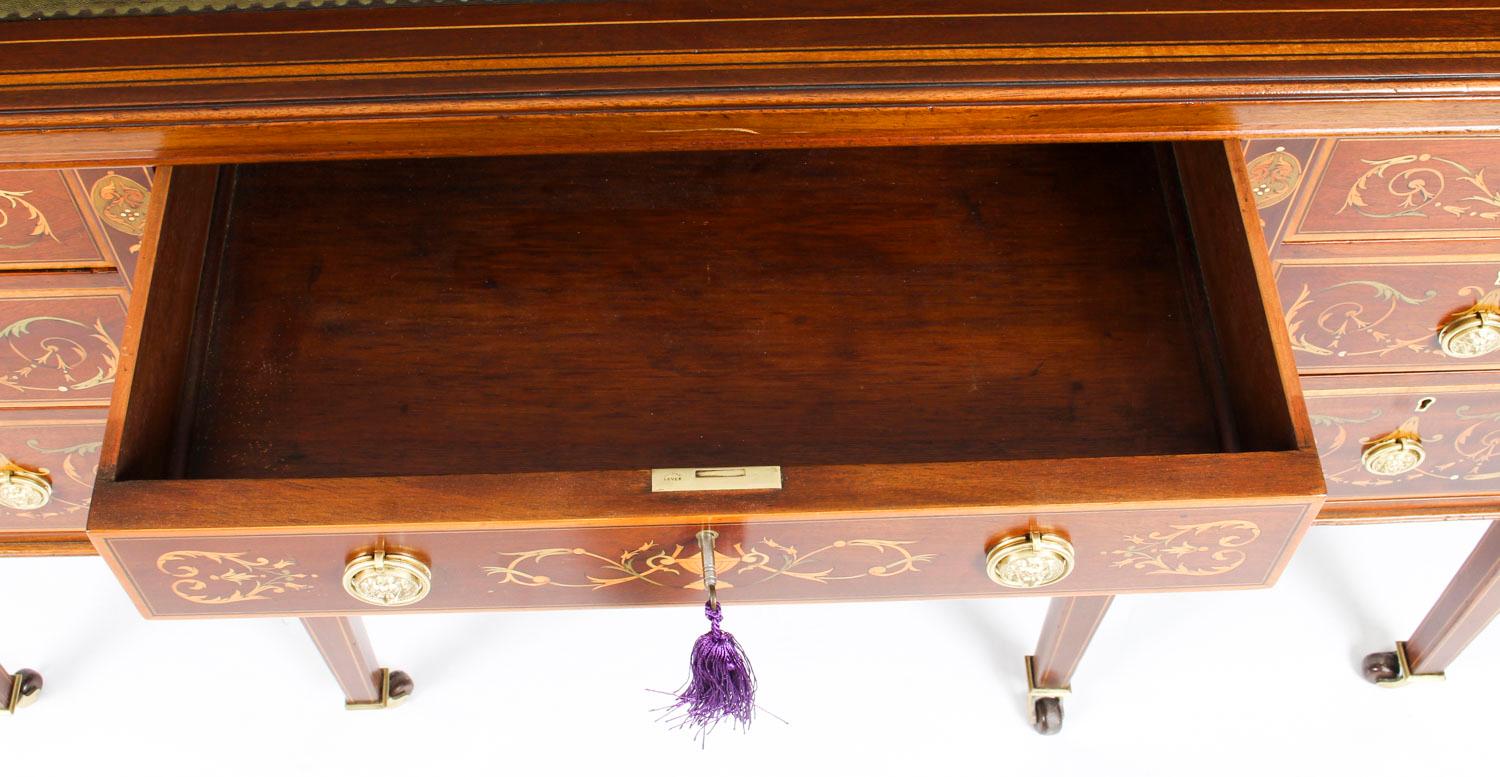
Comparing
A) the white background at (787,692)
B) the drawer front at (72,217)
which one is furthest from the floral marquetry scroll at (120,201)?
the white background at (787,692)

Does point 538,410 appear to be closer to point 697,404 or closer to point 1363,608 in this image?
point 697,404

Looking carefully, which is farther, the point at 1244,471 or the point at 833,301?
the point at 833,301

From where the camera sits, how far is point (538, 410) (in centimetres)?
91

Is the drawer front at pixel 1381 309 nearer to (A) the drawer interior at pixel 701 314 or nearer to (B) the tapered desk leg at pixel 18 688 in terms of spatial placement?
(A) the drawer interior at pixel 701 314

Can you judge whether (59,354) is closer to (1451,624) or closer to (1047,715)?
(1047,715)

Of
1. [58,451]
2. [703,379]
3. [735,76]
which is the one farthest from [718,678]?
[58,451]

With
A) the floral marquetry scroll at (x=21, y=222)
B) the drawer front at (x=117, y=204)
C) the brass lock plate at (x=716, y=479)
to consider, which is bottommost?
the brass lock plate at (x=716, y=479)

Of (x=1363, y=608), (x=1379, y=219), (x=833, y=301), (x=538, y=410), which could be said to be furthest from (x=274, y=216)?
(x=1363, y=608)

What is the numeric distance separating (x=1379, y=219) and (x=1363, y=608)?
0.74 metres

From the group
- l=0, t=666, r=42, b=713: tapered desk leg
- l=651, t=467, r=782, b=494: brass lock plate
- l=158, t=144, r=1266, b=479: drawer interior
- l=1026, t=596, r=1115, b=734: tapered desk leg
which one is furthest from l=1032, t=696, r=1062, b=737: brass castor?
l=0, t=666, r=42, b=713: tapered desk leg

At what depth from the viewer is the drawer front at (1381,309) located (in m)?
1.00

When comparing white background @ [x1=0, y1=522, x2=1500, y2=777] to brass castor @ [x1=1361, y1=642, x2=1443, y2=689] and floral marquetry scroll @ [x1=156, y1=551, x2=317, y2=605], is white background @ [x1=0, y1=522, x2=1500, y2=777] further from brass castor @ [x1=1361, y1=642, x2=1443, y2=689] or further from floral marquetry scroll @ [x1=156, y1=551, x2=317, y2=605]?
floral marquetry scroll @ [x1=156, y1=551, x2=317, y2=605]

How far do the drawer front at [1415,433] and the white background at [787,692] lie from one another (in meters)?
0.32

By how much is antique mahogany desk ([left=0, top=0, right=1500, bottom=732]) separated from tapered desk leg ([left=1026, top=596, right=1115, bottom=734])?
10.1 inches
